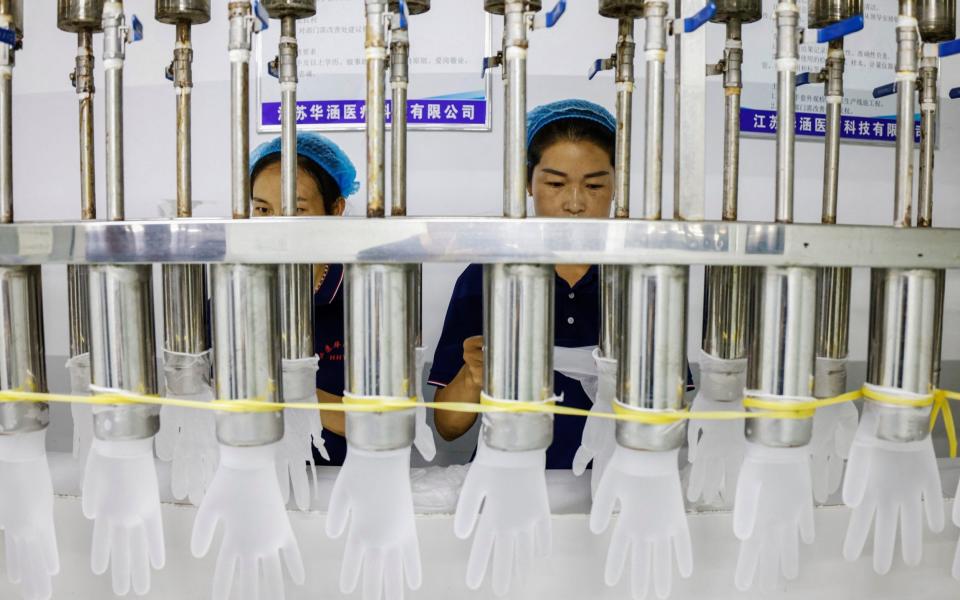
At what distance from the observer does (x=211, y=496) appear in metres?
0.56

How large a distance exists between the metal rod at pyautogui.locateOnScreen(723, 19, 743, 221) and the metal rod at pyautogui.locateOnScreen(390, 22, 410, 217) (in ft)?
1.05

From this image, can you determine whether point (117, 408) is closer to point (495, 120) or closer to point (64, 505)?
point (64, 505)

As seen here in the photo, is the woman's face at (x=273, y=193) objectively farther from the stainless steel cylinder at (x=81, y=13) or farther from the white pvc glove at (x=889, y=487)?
the white pvc glove at (x=889, y=487)

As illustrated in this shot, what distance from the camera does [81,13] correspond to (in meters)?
0.62


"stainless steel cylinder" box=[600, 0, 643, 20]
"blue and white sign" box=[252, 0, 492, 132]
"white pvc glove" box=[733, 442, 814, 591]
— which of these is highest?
"blue and white sign" box=[252, 0, 492, 132]

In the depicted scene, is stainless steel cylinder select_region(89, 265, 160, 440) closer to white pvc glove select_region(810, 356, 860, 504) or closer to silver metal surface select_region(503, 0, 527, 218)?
silver metal surface select_region(503, 0, 527, 218)

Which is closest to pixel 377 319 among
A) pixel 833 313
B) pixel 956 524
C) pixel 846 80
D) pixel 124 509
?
pixel 124 509

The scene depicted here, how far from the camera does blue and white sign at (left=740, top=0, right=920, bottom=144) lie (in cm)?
161

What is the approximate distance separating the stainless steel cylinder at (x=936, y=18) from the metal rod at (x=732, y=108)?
154 millimetres

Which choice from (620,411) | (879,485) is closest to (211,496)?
(620,411)

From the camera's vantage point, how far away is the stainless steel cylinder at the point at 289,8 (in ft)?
1.90

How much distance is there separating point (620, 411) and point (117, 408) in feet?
1.36

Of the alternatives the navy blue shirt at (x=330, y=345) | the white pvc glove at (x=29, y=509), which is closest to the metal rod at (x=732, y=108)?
the white pvc glove at (x=29, y=509)

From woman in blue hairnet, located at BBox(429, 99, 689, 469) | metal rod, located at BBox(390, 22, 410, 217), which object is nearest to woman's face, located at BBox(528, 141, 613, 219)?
woman in blue hairnet, located at BBox(429, 99, 689, 469)
